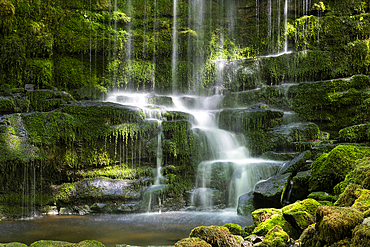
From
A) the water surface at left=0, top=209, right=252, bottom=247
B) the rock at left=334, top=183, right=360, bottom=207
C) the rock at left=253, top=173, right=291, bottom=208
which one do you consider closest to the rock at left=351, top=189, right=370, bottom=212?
the rock at left=334, top=183, right=360, bottom=207

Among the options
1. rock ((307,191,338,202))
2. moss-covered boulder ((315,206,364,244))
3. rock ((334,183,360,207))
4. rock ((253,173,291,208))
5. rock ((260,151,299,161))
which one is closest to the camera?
moss-covered boulder ((315,206,364,244))

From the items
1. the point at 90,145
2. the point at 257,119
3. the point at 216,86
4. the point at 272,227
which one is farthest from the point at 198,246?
the point at 216,86

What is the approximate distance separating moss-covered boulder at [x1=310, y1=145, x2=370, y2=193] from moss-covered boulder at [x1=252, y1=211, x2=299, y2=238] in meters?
1.57

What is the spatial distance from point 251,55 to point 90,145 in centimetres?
1221

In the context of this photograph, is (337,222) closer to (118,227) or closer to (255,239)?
(255,239)

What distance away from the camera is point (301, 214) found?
443cm

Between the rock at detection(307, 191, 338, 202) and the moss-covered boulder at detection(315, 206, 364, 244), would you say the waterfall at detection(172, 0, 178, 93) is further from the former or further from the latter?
the moss-covered boulder at detection(315, 206, 364, 244)

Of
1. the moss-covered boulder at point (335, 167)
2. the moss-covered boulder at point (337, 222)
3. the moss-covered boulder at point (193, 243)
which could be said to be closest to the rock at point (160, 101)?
the moss-covered boulder at point (335, 167)

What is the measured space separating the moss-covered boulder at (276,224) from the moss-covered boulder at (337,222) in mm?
1475

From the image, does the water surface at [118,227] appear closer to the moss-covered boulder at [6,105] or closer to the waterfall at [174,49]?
the moss-covered boulder at [6,105]

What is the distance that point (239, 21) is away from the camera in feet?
59.5

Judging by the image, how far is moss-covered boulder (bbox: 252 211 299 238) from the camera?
4566mm

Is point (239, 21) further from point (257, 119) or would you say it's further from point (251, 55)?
point (257, 119)

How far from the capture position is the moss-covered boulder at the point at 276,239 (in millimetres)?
4078
